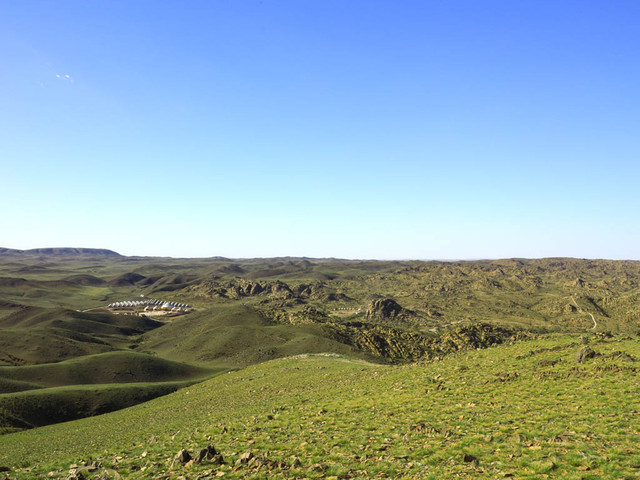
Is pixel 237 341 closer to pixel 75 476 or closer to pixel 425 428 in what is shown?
pixel 75 476

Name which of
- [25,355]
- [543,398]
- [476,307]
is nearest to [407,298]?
[476,307]

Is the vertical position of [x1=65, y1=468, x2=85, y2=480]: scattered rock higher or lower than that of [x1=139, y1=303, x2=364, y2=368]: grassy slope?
higher

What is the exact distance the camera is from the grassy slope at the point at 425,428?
13.9 meters

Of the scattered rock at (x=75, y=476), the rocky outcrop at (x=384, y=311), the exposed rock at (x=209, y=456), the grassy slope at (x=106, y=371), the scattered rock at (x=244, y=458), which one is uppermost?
the scattered rock at (x=244, y=458)

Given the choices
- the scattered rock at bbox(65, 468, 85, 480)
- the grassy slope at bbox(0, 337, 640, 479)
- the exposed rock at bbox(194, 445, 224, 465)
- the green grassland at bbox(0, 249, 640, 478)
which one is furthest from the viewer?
the exposed rock at bbox(194, 445, 224, 465)

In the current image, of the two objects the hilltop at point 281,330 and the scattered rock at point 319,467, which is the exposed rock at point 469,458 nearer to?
the scattered rock at point 319,467

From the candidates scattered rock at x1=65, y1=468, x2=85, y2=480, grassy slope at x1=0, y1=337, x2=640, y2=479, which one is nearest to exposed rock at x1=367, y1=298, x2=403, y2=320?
grassy slope at x1=0, y1=337, x2=640, y2=479

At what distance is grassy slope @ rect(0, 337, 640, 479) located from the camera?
45.6 feet

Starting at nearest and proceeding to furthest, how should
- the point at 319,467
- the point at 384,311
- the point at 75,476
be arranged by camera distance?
the point at 319,467
the point at 75,476
the point at 384,311

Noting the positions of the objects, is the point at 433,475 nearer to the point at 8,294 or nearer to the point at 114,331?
the point at 114,331

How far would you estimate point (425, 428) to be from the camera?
60.0 feet

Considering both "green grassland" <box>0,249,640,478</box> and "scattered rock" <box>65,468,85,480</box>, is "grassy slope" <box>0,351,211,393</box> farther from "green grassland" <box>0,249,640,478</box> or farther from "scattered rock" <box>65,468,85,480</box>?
"scattered rock" <box>65,468,85,480</box>

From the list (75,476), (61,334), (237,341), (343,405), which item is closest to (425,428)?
(343,405)

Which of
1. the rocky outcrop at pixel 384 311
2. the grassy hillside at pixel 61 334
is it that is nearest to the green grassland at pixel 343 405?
the grassy hillside at pixel 61 334
